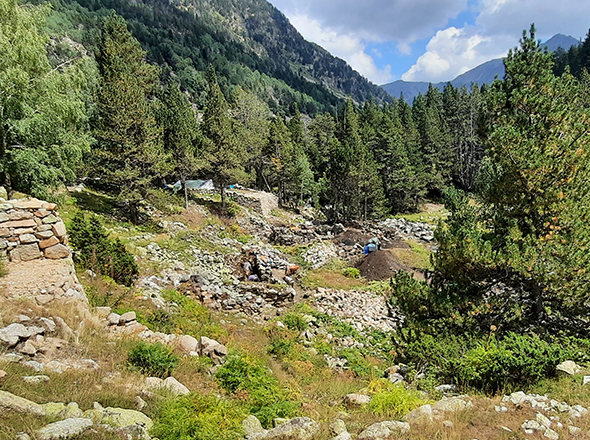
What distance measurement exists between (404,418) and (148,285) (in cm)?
1052

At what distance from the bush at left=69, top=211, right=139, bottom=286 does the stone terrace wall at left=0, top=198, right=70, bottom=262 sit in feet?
7.96

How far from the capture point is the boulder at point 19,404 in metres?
3.82

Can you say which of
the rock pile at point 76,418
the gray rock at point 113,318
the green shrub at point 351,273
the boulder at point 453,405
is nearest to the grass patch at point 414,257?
the green shrub at point 351,273

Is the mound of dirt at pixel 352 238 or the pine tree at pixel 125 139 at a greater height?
the pine tree at pixel 125 139

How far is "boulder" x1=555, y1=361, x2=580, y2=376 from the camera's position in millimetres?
6773

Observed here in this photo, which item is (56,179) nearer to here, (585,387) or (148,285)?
(148,285)

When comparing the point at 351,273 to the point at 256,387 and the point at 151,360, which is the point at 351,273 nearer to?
the point at 256,387

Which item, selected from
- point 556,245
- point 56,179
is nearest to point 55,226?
point 56,179

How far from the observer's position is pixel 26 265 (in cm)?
815

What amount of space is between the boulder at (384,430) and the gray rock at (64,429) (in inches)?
144

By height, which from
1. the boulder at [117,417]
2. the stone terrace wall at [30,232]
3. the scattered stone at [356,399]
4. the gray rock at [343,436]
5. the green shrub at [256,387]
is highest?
the stone terrace wall at [30,232]

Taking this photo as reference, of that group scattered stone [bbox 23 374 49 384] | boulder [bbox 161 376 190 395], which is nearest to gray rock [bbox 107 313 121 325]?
boulder [bbox 161 376 190 395]

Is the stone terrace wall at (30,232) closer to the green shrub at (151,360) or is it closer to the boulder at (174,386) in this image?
the green shrub at (151,360)

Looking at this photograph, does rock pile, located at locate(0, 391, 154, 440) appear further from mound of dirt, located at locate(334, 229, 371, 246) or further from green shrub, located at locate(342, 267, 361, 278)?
mound of dirt, located at locate(334, 229, 371, 246)
